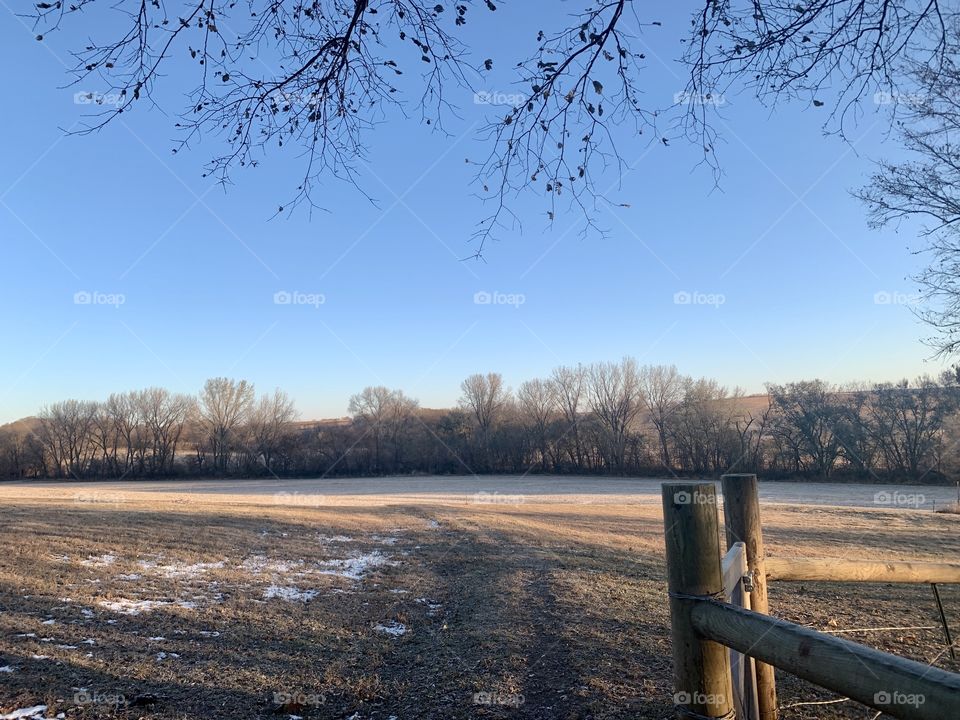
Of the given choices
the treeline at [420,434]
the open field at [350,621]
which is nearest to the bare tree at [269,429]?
the treeline at [420,434]

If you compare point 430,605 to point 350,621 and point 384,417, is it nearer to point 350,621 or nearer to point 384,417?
point 350,621

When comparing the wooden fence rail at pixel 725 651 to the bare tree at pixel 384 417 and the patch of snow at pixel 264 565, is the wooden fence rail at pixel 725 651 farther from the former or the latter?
the bare tree at pixel 384 417

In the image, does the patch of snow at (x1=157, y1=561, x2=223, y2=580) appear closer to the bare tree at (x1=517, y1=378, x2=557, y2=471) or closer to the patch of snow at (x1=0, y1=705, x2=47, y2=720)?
the patch of snow at (x1=0, y1=705, x2=47, y2=720)

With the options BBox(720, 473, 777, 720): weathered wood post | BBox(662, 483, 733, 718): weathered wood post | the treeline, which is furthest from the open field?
the treeline

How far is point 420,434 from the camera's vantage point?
194 ft

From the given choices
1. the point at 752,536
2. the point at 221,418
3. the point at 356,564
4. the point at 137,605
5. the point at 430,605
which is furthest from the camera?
the point at 221,418

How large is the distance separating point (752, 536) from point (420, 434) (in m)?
56.5

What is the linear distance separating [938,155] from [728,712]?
11.1 metres

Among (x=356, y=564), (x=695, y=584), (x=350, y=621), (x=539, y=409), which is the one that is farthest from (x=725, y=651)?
(x=539, y=409)

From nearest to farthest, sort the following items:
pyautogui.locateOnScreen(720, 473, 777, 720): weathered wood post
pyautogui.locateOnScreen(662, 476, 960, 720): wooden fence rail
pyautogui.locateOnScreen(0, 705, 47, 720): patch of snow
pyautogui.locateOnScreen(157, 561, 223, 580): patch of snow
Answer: pyautogui.locateOnScreen(662, 476, 960, 720): wooden fence rail < pyautogui.locateOnScreen(720, 473, 777, 720): weathered wood post < pyautogui.locateOnScreen(0, 705, 47, 720): patch of snow < pyautogui.locateOnScreen(157, 561, 223, 580): patch of snow

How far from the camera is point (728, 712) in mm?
2201

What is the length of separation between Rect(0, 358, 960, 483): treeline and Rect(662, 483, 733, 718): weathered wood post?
162 feet

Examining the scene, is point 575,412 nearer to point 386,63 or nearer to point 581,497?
point 581,497

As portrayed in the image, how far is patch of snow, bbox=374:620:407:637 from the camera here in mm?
5926
